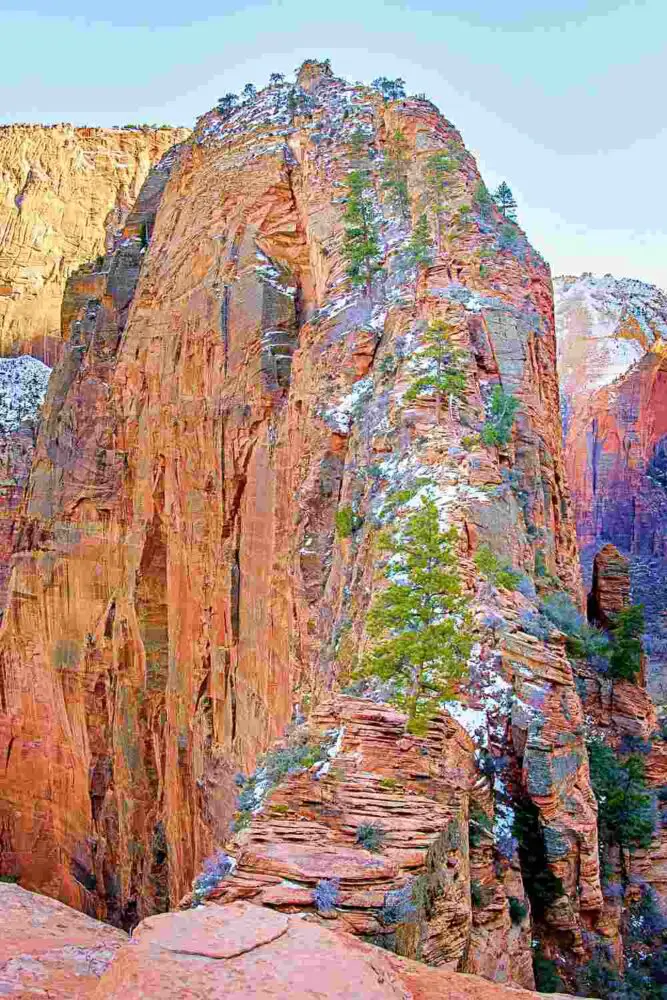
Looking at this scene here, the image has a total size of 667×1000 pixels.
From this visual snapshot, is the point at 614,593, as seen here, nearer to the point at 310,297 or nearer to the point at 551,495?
the point at 551,495

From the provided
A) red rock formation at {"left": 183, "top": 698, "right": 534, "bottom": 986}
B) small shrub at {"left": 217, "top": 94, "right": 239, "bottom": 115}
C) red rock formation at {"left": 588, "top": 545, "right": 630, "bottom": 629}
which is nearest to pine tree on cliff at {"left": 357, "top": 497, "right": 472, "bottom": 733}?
red rock formation at {"left": 183, "top": 698, "right": 534, "bottom": 986}

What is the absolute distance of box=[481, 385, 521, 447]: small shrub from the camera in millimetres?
15016

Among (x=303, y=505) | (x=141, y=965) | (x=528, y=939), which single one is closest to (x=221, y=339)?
(x=303, y=505)

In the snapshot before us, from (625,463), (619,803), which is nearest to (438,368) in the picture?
(619,803)

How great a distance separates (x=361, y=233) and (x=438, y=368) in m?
6.13

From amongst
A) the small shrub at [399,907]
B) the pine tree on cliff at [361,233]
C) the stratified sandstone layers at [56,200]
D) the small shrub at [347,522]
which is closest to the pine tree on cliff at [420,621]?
the small shrub at [347,522]

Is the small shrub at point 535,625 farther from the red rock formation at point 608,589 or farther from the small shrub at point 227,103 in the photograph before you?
the small shrub at point 227,103

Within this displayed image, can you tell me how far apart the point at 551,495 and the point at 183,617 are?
11492mm

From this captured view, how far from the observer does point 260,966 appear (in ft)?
15.9

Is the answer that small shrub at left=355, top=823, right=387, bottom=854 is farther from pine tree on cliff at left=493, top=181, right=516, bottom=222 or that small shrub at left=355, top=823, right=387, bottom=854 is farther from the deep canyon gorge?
pine tree on cliff at left=493, top=181, right=516, bottom=222

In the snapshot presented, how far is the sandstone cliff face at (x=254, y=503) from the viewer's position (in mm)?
11625

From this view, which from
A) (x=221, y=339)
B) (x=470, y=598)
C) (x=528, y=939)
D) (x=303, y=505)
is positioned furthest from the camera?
(x=221, y=339)

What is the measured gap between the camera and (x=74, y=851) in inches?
1280

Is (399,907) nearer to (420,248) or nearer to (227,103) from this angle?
(420,248)
